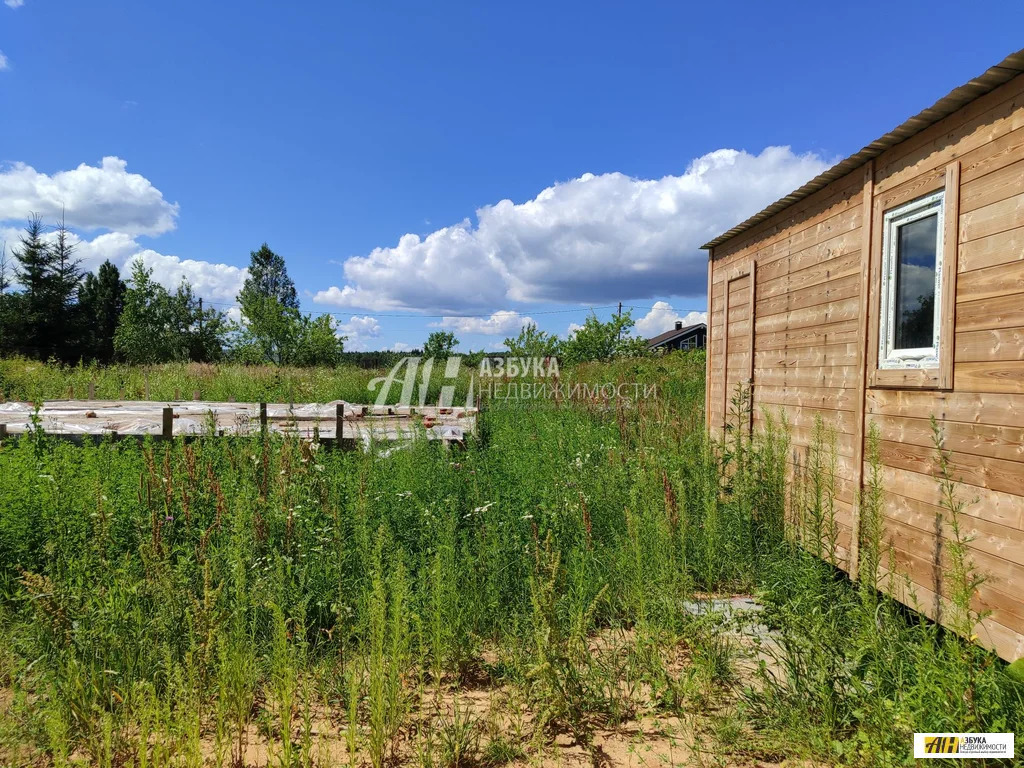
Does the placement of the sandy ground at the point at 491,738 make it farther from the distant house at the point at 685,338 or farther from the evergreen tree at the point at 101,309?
the distant house at the point at 685,338

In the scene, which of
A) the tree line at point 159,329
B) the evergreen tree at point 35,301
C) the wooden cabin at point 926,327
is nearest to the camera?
the wooden cabin at point 926,327

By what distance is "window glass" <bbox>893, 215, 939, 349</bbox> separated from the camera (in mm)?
3492

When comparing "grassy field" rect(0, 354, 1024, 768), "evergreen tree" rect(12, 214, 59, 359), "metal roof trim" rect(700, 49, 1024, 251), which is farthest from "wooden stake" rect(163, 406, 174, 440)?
"evergreen tree" rect(12, 214, 59, 359)

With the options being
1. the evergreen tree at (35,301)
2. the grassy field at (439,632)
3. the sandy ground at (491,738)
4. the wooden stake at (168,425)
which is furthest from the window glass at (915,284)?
the evergreen tree at (35,301)

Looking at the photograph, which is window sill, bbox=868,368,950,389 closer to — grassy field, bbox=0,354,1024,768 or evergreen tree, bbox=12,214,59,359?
grassy field, bbox=0,354,1024,768

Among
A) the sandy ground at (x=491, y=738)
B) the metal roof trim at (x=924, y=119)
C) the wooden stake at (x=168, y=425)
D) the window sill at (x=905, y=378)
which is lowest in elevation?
the sandy ground at (x=491, y=738)

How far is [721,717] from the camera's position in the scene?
2.56m

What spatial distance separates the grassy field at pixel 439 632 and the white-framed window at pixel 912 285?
98 cm

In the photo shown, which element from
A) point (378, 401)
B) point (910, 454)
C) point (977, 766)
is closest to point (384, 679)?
point (977, 766)

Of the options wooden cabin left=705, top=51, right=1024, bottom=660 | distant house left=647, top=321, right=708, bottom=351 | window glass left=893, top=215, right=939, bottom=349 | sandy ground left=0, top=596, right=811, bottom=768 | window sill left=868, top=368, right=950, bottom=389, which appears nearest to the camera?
sandy ground left=0, top=596, right=811, bottom=768

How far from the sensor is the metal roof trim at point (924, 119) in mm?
2866

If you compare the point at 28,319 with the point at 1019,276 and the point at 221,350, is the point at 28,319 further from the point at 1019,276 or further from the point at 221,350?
the point at 1019,276

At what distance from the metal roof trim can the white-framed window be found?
0.46m

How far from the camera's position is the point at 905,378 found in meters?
3.56
